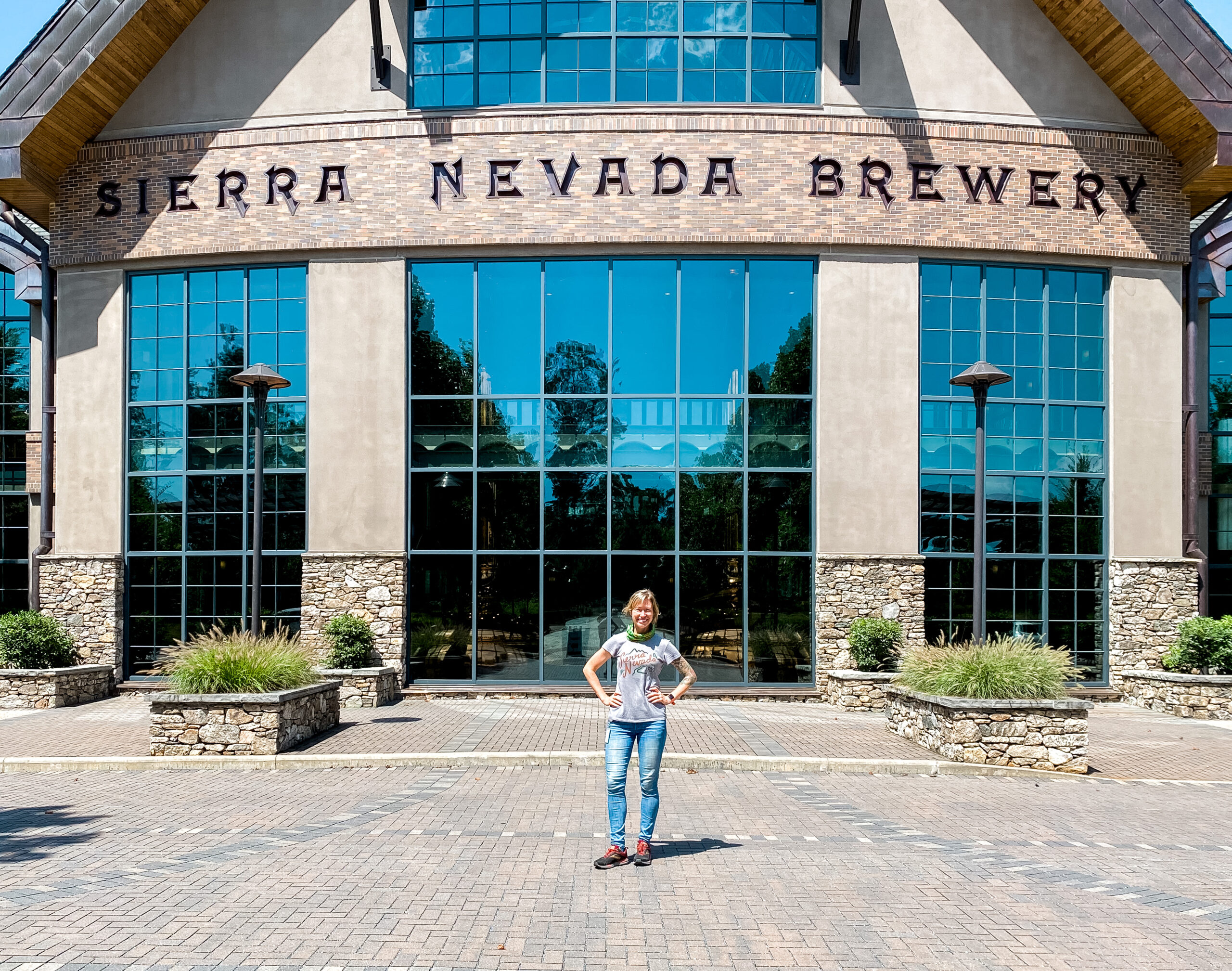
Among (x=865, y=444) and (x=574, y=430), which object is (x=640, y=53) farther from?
(x=865, y=444)

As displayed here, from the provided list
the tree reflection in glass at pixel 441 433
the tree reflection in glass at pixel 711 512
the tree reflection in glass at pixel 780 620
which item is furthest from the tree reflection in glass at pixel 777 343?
the tree reflection in glass at pixel 441 433

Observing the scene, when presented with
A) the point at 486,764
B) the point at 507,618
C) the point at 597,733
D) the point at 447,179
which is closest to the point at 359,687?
the point at 507,618

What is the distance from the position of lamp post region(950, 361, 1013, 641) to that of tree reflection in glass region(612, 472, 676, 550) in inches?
211

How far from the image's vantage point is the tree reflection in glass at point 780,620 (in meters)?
16.2

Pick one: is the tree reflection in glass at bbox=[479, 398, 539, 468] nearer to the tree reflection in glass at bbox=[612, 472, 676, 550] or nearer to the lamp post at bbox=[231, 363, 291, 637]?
the tree reflection in glass at bbox=[612, 472, 676, 550]

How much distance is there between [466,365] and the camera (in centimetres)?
1650

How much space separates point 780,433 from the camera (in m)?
16.4

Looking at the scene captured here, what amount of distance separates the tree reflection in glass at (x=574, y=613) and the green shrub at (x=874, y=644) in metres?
4.24

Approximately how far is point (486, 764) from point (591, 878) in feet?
14.3

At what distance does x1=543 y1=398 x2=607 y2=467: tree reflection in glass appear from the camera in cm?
1636

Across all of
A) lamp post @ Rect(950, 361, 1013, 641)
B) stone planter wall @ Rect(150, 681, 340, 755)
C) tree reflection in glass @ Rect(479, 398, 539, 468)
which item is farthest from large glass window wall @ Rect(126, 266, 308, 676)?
lamp post @ Rect(950, 361, 1013, 641)

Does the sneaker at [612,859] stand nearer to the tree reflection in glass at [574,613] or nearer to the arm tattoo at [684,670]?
the arm tattoo at [684,670]

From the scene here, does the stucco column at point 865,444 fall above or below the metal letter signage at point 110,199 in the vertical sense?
below

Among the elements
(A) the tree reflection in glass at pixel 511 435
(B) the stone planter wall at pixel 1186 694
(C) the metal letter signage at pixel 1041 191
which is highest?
(C) the metal letter signage at pixel 1041 191
